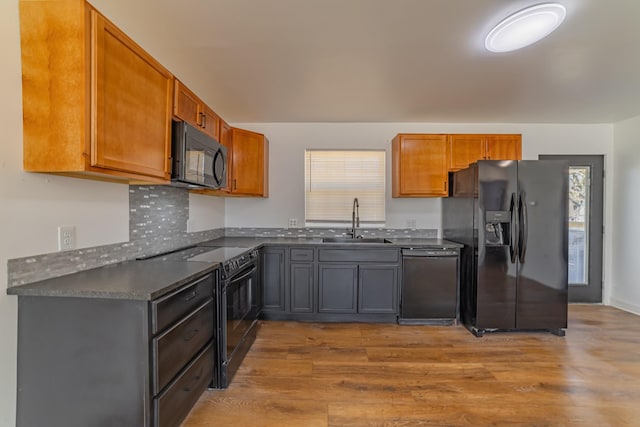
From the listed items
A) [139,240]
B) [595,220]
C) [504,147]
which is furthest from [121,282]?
[595,220]

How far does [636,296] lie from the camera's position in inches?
139

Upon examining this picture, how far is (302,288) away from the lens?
3250 mm

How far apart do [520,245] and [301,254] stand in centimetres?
222

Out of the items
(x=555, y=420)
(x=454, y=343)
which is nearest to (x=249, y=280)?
(x=454, y=343)

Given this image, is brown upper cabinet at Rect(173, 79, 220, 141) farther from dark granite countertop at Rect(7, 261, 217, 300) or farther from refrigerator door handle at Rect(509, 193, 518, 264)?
refrigerator door handle at Rect(509, 193, 518, 264)

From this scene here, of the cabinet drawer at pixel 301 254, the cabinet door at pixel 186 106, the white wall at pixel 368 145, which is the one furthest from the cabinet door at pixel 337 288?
the cabinet door at pixel 186 106

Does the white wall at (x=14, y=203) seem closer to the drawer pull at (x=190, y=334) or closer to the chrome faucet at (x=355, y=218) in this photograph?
the drawer pull at (x=190, y=334)

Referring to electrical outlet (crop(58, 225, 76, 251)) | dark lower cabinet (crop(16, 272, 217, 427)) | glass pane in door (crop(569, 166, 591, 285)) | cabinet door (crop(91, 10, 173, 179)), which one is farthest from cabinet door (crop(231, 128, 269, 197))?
glass pane in door (crop(569, 166, 591, 285))

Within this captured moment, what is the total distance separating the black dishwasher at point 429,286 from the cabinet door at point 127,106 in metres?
2.52

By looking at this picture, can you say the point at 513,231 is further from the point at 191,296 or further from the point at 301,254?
the point at 191,296

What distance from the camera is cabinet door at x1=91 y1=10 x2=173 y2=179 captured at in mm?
1355

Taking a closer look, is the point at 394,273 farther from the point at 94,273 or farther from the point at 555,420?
the point at 94,273

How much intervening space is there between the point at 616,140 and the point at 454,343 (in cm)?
352

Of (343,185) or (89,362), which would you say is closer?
(89,362)
